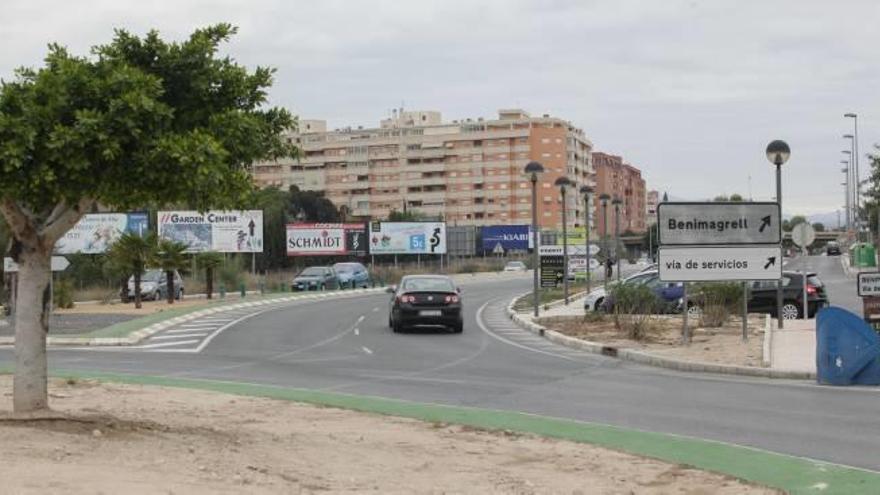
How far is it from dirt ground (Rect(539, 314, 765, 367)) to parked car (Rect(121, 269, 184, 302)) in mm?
24116

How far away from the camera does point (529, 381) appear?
651 inches

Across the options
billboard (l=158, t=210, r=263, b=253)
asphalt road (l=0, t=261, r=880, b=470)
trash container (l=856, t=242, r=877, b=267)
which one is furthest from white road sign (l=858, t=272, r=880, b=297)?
trash container (l=856, t=242, r=877, b=267)

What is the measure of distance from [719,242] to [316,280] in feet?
132

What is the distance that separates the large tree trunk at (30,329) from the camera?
31.6 ft

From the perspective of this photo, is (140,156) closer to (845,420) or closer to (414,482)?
(414,482)

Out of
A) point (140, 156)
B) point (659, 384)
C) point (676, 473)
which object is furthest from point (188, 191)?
point (659, 384)

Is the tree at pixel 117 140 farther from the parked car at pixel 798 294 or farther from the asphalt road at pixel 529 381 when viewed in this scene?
the parked car at pixel 798 294

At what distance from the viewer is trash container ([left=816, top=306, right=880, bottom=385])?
50.7 feet

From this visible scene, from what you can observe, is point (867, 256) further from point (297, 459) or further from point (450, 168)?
point (450, 168)

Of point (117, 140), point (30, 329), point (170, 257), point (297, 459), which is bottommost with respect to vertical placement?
point (297, 459)

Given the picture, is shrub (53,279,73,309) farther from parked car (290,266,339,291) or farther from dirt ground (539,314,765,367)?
dirt ground (539,314,765,367)

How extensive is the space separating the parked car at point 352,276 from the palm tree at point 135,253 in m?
22.6

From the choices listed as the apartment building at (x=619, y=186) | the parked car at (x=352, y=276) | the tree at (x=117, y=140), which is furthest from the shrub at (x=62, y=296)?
the apartment building at (x=619, y=186)

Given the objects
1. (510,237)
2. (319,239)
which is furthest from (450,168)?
(319,239)
